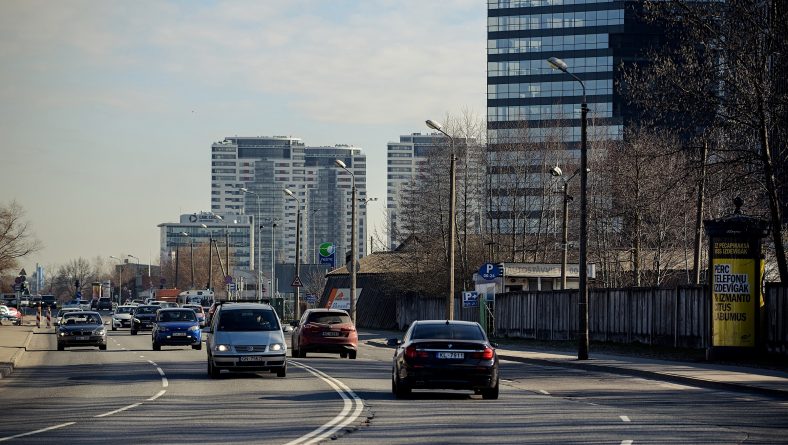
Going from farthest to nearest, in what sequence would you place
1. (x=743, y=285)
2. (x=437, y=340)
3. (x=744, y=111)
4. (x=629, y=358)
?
(x=629, y=358), (x=744, y=111), (x=743, y=285), (x=437, y=340)

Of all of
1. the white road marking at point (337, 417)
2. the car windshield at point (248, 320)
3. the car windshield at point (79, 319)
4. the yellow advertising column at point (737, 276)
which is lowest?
the white road marking at point (337, 417)

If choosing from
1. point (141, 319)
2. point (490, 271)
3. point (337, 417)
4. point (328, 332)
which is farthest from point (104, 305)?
point (337, 417)

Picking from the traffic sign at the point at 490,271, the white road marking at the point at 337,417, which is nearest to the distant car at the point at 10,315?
the traffic sign at the point at 490,271

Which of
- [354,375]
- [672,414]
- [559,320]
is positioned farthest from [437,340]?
[559,320]

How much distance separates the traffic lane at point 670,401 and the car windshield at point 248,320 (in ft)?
19.7

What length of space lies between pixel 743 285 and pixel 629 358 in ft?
20.7

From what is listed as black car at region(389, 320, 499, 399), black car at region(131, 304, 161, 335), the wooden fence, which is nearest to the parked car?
black car at region(389, 320, 499, 399)

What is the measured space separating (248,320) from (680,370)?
10738 millimetres

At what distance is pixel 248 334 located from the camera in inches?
1140

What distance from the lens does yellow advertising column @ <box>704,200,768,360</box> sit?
32406mm

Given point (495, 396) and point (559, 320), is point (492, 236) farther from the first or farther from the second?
point (495, 396)

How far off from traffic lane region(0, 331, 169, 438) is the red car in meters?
5.23

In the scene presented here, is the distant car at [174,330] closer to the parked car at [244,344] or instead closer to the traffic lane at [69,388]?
the traffic lane at [69,388]

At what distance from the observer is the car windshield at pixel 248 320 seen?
2952cm
